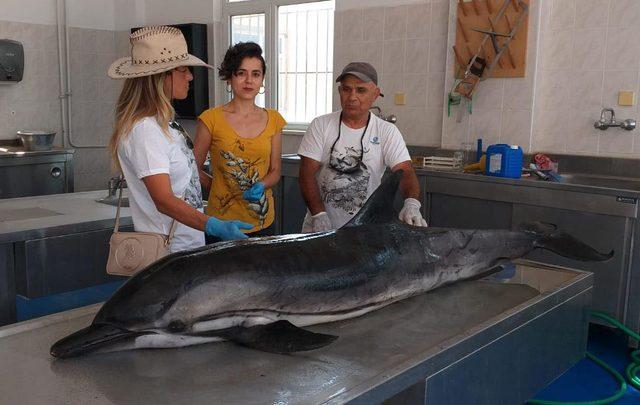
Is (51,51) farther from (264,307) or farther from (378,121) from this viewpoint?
(264,307)

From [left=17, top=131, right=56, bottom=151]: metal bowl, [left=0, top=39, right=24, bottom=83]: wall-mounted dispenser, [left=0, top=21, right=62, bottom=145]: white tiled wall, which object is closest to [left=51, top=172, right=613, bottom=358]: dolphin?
[left=17, top=131, right=56, bottom=151]: metal bowl

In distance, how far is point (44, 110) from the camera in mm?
7621

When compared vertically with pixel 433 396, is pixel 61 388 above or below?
above

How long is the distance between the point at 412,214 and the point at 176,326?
145 cm

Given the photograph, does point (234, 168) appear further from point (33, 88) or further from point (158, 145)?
point (33, 88)

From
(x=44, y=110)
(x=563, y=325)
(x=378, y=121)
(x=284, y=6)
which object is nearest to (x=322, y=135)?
(x=378, y=121)

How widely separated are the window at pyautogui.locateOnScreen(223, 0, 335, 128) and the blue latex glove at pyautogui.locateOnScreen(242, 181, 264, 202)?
3736 mm

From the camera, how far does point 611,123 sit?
4.70 metres

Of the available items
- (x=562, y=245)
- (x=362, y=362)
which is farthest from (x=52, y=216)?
(x=562, y=245)

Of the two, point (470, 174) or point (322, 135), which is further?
point (470, 174)

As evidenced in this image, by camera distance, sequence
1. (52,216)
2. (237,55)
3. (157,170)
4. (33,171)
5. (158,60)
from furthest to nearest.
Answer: (33,171) < (52,216) < (237,55) < (158,60) < (157,170)

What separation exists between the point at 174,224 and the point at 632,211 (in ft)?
9.63

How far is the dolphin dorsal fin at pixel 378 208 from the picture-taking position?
93.7 inches

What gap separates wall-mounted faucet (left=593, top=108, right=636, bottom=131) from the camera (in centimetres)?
461
